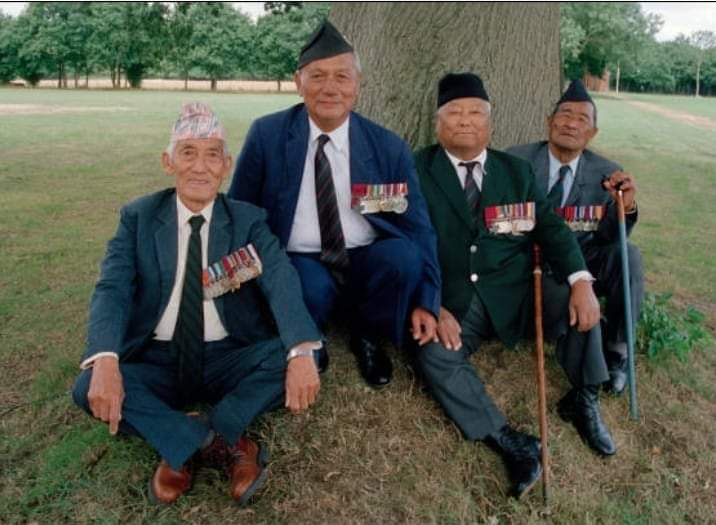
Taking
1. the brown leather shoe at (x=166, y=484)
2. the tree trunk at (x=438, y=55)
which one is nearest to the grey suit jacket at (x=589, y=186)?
the tree trunk at (x=438, y=55)

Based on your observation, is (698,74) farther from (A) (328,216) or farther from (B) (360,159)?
(A) (328,216)

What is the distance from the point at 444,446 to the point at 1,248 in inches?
213

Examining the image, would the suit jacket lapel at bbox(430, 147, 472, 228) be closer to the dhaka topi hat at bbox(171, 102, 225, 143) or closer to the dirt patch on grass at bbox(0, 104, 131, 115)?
the dhaka topi hat at bbox(171, 102, 225, 143)

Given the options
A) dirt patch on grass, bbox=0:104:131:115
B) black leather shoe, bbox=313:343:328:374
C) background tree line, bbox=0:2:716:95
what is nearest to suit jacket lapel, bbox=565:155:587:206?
black leather shoe, bbox=313:343:328:374

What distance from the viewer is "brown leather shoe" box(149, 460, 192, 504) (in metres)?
2.97

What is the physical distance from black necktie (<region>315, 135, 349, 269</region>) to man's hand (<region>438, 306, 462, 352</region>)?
0.57 m

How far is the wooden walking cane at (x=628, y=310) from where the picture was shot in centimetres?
380

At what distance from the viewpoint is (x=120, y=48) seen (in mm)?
53938

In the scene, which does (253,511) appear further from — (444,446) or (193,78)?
(193,78)

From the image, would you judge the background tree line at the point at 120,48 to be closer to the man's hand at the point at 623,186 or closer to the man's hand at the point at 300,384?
the man's hand at the point at 623,186

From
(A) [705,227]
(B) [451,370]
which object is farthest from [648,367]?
(A) [705,227]

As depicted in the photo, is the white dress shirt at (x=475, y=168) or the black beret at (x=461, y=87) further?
the white dress shirt at (x=475, y=168)

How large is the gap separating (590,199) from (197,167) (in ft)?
7.62

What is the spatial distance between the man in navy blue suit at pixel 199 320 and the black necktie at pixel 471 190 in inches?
42.8
